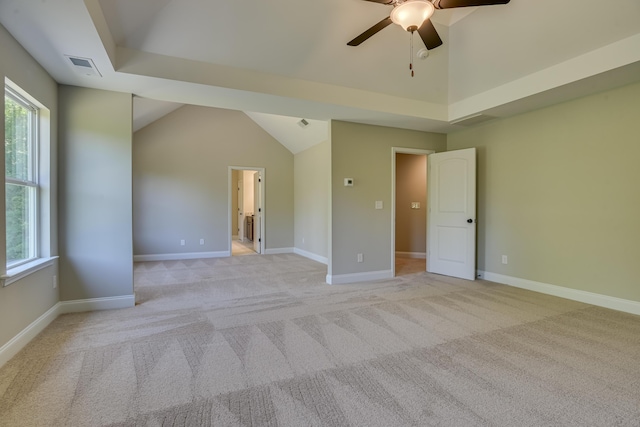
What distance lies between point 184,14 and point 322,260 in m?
4.67

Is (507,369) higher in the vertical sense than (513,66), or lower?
lower

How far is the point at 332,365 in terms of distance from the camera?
216 cm

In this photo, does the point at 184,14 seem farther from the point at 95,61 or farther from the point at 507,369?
the point at 507,369

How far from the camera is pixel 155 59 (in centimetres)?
298

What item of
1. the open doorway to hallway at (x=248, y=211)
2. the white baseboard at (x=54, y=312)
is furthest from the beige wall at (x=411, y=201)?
the white baseboard at (x=54, y=312)

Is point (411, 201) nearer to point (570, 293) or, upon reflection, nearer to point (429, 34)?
point (570, 293)

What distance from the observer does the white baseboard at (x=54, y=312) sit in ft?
7.35

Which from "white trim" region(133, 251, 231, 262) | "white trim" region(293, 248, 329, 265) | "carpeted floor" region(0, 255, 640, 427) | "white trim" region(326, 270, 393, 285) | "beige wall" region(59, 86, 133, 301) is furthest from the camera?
"white trim" region(133, 251, 231, 262)

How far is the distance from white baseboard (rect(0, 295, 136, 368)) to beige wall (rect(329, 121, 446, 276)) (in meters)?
2.64

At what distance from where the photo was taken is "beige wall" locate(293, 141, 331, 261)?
6223mm

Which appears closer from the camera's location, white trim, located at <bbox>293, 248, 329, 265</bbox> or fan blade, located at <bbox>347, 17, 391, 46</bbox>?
fan blade, located at <bbox>347, 17, 391, 46</bbox>

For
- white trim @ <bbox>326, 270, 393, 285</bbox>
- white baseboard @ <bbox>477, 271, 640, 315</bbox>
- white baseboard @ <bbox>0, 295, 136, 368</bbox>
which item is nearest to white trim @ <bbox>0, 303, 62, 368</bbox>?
white baseboard @ <bbox>0, 295, 136, 368</bbox>

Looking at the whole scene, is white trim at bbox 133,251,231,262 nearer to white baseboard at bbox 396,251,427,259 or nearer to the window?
the window

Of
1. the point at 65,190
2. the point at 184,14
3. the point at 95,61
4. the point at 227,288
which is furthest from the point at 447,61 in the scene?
the point at 65,190
